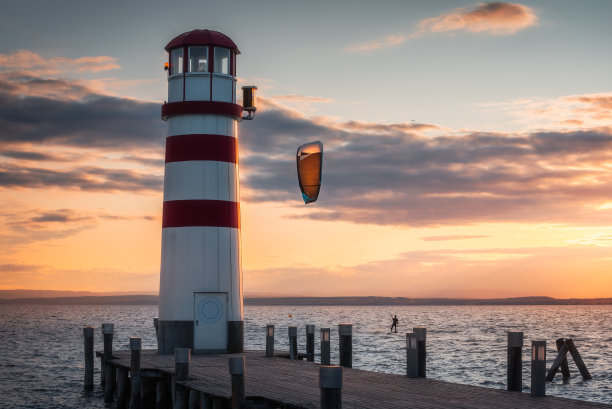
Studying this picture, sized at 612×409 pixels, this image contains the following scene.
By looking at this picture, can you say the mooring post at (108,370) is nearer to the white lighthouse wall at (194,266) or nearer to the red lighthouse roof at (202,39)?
the white lighthouse wall at (194,266)

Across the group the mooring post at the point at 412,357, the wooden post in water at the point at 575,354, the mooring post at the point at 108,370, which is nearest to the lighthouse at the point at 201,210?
the mooring post at the point at 108,370

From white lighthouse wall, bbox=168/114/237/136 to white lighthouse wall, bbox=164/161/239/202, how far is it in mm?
1041

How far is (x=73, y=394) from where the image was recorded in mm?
31625

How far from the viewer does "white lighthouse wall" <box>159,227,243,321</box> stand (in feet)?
83.5

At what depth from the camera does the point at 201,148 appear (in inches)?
1007

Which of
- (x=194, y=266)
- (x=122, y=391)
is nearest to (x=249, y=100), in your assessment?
(x=194, y=266)

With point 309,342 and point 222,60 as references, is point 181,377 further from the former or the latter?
point 222,60

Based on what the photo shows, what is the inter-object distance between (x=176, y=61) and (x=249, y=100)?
9.24 ft

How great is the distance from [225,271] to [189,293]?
4.52ft

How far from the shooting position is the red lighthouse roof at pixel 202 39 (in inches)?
1030

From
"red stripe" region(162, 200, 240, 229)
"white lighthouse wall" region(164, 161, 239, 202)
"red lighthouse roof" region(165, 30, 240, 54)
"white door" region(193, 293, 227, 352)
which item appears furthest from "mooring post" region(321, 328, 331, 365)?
"red lighthouse roof" region(165, 30, 240, 54)

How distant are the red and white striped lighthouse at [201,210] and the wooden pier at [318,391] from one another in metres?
3.21

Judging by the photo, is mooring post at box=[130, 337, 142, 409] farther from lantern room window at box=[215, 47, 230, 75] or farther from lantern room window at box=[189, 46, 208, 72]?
lantern room window at box=[215, 47, 230, 75]

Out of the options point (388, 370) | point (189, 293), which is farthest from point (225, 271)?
point (388, 370)
